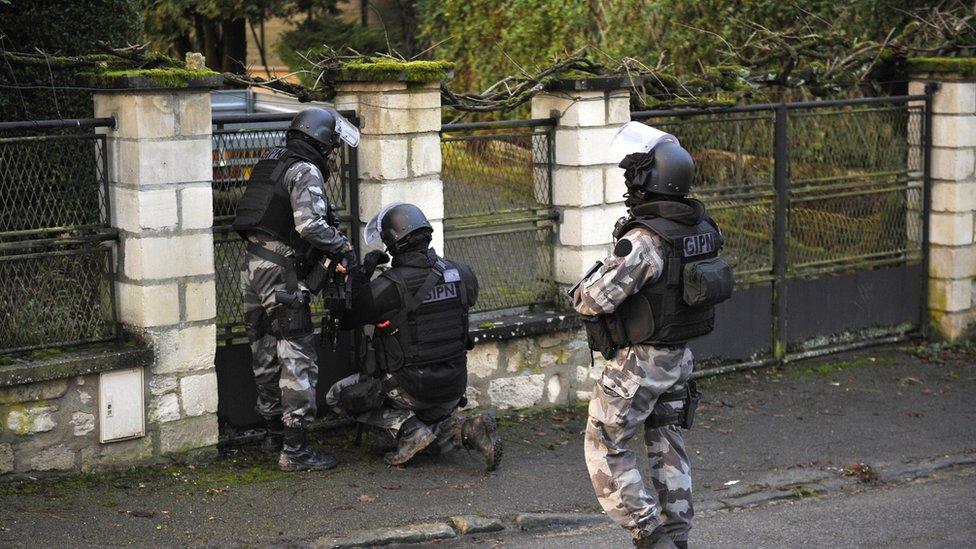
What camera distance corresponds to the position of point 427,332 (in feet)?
23.4

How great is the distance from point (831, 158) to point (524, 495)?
176 inches

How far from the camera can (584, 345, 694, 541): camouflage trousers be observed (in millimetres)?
5914

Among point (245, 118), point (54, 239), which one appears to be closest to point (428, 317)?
point (245, 118)

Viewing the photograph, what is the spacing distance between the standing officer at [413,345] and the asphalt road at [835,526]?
982mm

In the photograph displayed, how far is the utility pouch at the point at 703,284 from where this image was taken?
582 cm

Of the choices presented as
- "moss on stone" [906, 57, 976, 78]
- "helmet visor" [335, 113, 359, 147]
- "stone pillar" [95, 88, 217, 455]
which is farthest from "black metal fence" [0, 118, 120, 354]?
"moss on stone" [906, 57, 976, 78]

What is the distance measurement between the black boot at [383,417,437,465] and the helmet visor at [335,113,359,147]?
1577 mm

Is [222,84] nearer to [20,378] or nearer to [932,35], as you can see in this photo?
[20,378]

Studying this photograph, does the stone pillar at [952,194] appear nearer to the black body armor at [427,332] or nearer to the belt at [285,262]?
the black body armor at [427,332]

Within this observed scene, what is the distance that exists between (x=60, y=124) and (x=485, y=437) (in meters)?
2.79

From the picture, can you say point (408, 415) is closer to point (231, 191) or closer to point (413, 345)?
point (413, 345)

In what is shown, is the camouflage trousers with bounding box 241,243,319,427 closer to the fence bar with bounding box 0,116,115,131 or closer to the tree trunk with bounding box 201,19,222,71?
the fence bar with bounding box 0,116,115,131

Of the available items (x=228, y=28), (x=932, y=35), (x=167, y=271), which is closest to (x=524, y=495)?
(x=167, y=271)

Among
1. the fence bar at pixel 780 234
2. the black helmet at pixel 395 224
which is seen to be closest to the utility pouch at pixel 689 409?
the black helmet at pixel 395 224
